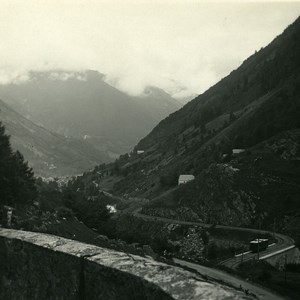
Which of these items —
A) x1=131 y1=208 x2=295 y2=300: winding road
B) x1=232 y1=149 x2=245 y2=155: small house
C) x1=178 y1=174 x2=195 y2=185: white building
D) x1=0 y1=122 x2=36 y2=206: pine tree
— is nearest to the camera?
x1=0 y1=122 x2=36 y2=206: pine tree

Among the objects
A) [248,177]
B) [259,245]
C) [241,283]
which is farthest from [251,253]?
[248,177]

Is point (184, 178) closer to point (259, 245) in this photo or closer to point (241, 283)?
point (259, 245)

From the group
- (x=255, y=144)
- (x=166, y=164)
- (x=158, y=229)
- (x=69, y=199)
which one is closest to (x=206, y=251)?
(x=158, y=229)

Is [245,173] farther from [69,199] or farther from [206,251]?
[69,199]

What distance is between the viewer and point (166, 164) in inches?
7653

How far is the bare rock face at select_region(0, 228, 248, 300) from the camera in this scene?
14.8ft

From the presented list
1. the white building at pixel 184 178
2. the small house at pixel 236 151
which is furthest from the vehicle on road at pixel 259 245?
the small house at pixel 236 151

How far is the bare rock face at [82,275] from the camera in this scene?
452cm

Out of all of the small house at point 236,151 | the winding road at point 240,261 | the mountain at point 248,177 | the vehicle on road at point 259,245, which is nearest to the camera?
the winding road at point 240,261

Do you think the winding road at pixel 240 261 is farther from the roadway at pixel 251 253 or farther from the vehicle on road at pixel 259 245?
the vehicle on road at pixel 259 245

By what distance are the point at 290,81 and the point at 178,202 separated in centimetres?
8341

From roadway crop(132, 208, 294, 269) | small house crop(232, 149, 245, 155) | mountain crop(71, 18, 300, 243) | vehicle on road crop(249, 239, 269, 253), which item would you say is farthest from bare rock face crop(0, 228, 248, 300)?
small house crop(232, 149, 245, 155)

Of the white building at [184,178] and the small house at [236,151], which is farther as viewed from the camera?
the small house at [236,151]

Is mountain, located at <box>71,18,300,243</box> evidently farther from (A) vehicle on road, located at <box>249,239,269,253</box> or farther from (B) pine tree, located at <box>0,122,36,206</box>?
(B) pine tree, located at <box>0,122,36,206</box>
